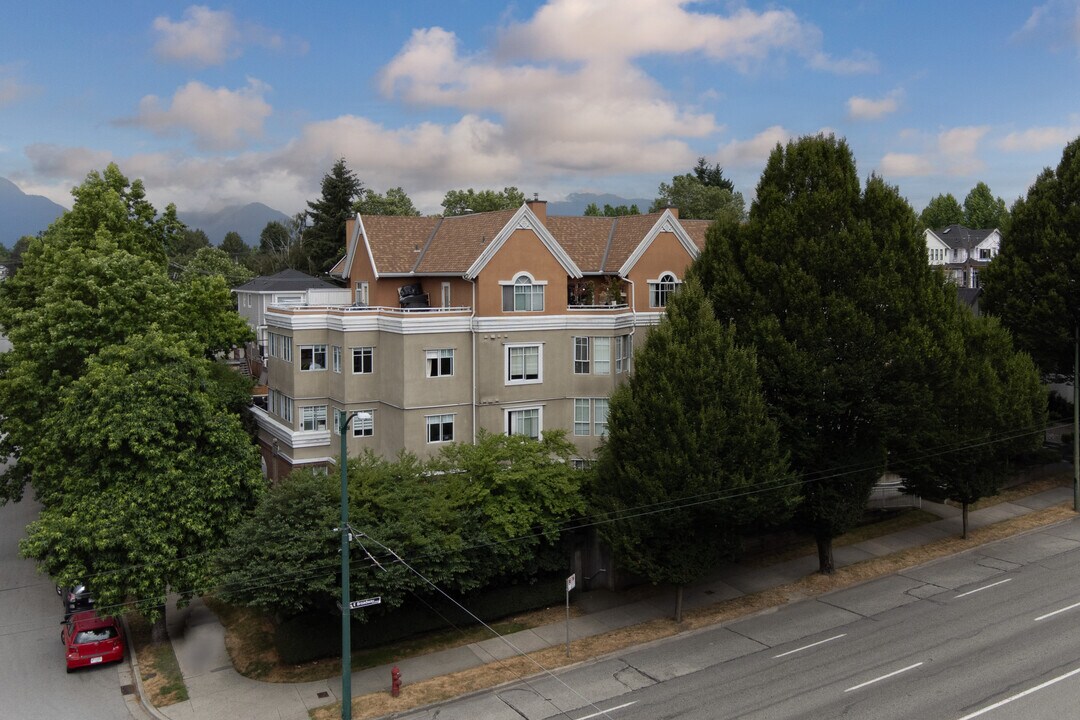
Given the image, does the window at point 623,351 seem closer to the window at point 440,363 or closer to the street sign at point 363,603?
the window at point 440,363

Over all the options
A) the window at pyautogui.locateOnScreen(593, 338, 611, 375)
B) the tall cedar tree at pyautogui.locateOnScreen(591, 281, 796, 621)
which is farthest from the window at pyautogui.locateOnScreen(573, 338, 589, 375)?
the tall cedar tree at pyautogui.locateOnScreen(591, 281, 796, 621)

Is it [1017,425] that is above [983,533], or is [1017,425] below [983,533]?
above

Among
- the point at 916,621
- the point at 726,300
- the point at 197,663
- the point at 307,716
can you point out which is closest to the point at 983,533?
the point at 916,621

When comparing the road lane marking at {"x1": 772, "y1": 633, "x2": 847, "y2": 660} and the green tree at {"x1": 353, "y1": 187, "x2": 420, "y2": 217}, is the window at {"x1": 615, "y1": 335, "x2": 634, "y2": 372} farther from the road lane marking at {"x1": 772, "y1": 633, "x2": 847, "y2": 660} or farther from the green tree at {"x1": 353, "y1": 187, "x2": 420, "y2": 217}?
the green tree at {"x1": 353, "y1": 187, "x2": 420, "y2": 217}

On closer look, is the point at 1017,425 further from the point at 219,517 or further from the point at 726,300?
the point at 219,517

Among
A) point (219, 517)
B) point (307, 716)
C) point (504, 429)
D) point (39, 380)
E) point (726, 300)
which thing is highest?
point (726, 300)

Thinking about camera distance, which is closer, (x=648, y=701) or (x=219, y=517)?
(x=648, y=701)

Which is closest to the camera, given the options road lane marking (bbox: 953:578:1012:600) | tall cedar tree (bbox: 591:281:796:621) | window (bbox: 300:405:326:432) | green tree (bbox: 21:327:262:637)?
green tree (bbox: 21:327:262:637)

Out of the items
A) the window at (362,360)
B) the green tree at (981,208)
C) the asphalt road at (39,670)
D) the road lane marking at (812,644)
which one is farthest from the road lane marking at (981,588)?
the green tree at (981,208)
